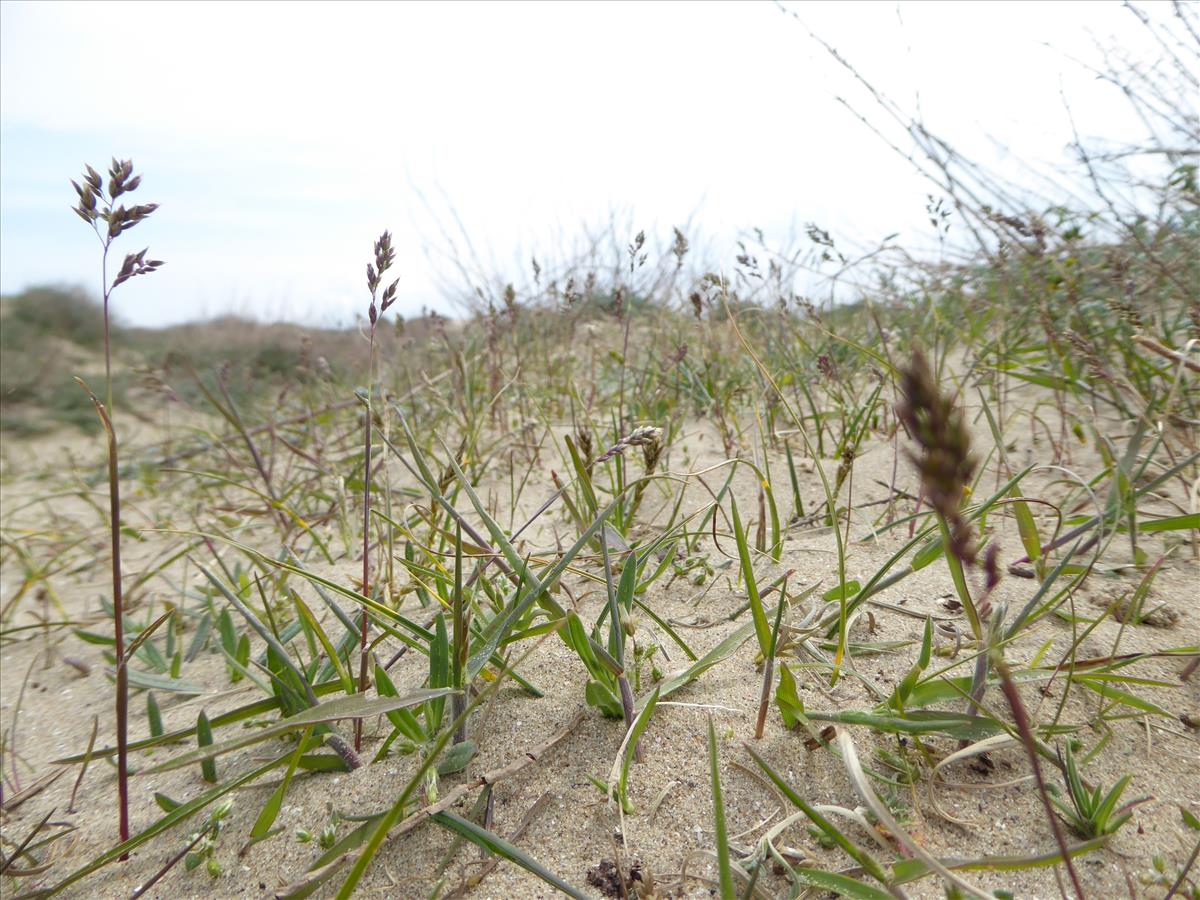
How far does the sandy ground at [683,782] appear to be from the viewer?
3.12 feet

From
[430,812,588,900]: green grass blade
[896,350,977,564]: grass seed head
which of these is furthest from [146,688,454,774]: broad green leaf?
[896,350,977,564]: grass seed head

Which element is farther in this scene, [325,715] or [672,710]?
[672,710]

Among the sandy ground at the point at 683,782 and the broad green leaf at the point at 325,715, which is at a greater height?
the broad green leaf at the point at 325,715

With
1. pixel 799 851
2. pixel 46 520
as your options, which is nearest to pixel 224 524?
pixel 46 520

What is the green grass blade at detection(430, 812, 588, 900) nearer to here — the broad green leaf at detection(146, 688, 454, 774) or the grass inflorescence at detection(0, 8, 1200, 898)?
the grass inflorescence at detection(0, 8, 1200, 898)

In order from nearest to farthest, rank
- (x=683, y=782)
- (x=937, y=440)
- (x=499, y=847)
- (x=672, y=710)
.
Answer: (x=937, y=440) → (x=499, y=847) → (x=683, y=782) → (x=672, y=710)

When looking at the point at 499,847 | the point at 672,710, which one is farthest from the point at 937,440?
the point at 672,710

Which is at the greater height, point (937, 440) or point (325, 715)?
point (937, 440)

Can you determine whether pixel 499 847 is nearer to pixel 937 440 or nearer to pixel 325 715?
pixel 325 715

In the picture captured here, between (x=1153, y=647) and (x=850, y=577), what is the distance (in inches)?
20.2

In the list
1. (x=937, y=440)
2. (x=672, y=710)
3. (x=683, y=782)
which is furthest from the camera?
(x=672, y=710)

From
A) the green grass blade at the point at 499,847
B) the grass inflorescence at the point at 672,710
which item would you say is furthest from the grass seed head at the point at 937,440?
the green grass blade at the point at 499,847

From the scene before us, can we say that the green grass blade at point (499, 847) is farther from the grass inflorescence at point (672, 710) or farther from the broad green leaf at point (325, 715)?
the broad green leaf at point (325, 715)

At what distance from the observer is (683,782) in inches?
42.0
